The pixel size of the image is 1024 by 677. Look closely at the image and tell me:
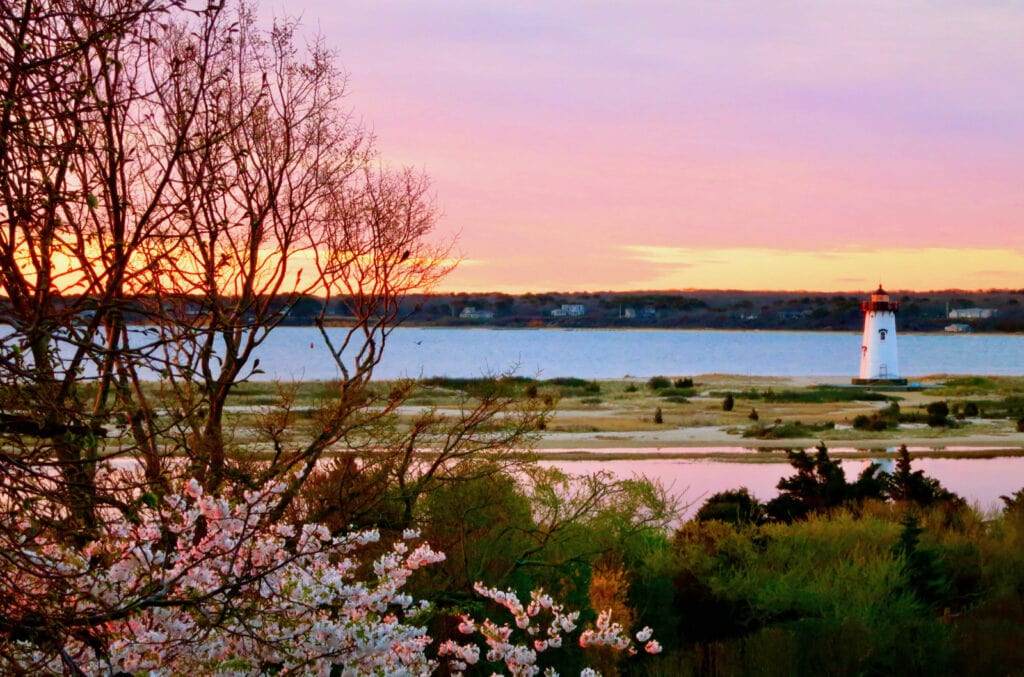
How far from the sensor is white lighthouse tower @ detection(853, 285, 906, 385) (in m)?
60.0

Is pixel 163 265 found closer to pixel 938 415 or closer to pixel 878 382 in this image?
pixel 938 415

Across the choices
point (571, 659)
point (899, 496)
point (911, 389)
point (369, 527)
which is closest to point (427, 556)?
point (571, 659)

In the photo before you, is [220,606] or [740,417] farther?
[740,417]

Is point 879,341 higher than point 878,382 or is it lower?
higher

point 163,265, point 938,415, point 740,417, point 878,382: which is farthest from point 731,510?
point 878,382

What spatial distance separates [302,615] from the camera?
686cm

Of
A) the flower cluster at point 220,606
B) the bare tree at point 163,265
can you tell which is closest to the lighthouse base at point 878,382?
the bare tree at point 163,265

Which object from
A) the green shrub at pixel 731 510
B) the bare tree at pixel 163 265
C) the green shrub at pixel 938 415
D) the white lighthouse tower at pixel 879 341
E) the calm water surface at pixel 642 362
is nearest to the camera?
the bare tree at pixel 163 265

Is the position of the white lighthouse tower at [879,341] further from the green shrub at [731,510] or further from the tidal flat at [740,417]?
the green shrub at [731,510]

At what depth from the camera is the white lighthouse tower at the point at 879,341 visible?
2361 inches

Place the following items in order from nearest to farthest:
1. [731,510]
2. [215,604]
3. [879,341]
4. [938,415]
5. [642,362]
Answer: [215,604] < [731,510] < [938,415] < [879,341] < [642,362]

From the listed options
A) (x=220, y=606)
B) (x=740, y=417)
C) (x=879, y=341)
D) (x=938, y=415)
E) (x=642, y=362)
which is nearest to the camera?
(x=220, y=606)

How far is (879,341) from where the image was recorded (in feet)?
204

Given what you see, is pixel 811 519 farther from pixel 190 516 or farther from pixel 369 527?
pixel 190 516
